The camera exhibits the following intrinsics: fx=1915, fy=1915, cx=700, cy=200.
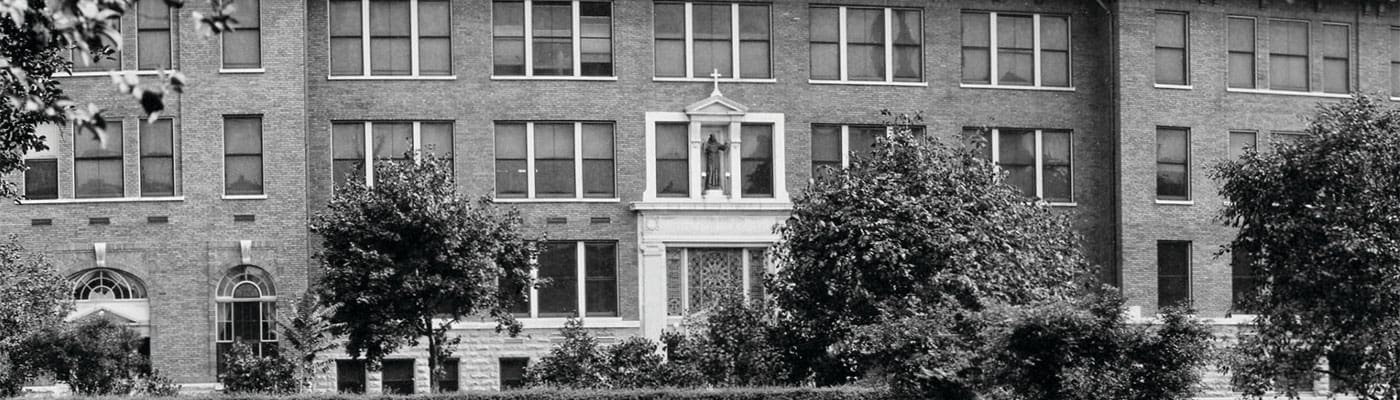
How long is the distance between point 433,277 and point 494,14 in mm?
10994

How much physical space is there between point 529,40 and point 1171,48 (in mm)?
16003

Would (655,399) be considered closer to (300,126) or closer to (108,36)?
(300,126)

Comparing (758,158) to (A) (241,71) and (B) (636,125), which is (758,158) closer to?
(B) (636,125)

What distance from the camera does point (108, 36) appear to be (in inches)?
414

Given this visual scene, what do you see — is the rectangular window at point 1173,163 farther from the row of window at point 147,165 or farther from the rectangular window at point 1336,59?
the row of window at point 147,165

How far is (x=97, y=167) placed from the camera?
4328cm

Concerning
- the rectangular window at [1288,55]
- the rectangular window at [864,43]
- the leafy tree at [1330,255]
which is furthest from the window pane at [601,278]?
the leafy tree at [1330,255]

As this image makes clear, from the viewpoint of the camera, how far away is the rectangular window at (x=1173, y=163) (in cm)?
4772

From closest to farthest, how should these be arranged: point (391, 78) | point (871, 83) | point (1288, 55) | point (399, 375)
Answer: point (399, 375), point (391, 78), point (871, 83), point (1288, 55)

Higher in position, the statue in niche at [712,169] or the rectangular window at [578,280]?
the statue in niche at [712,169]

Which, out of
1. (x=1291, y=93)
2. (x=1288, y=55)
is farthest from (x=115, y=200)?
(x=1288, y=55)

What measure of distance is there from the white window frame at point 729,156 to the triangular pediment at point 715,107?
209 millimetres

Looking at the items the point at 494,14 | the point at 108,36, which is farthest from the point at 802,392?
the point at 108,36

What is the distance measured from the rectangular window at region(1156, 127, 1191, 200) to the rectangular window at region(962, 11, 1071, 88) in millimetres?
2840
